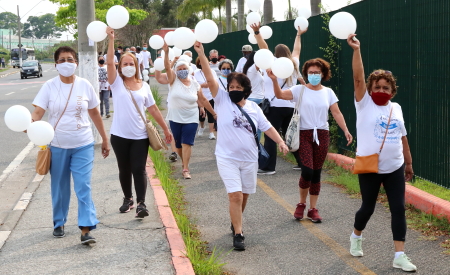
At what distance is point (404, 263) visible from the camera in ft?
16.0

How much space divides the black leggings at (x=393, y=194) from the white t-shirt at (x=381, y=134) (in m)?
0.08

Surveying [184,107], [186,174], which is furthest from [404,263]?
[184,107]

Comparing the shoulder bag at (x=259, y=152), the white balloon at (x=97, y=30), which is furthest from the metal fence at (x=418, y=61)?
the white balloon at (x=97, y=30)

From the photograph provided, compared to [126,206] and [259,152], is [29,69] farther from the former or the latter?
[259,152]

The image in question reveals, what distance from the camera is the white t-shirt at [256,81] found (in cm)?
964

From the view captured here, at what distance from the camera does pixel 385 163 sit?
5004mm

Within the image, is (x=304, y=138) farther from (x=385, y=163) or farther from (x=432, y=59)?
(x=432, y=59)

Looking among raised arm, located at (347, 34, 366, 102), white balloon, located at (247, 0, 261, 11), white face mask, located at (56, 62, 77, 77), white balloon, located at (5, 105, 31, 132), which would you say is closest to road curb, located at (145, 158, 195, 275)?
white balloon, located at (5, 105, 31, 132)

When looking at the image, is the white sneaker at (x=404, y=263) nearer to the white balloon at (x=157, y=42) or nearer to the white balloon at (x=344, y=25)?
the white balloon at (x=344, y=25)

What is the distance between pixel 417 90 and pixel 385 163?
2.96 meters

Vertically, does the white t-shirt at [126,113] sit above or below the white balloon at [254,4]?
below

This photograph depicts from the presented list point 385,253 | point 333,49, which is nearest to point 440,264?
Answer: point 385,253

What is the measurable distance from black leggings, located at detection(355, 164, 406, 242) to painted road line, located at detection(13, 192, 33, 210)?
3992mm

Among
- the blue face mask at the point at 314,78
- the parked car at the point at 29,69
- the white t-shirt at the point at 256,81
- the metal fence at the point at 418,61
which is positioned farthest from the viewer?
the parked car at the point at 29,69
